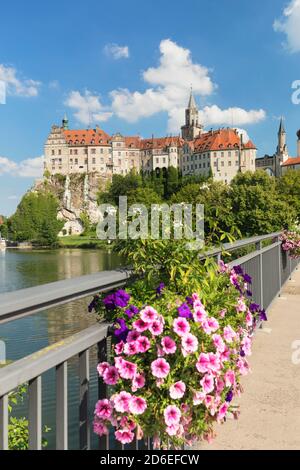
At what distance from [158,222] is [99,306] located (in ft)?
2.28

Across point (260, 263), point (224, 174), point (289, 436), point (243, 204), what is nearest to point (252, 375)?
point (289, 436)

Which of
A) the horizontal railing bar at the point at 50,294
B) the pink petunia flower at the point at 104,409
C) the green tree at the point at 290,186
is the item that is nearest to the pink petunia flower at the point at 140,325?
the horizontal railing bar at the point at 50,294

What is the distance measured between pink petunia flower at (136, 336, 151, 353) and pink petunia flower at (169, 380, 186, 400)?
0.23 meters

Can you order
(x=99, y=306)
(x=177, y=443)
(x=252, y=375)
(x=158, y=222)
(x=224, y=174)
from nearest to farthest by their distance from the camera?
1. (x=177, y=443)
2. (x=99, y=306)
3. (x=158, y=222)
4. (x=252, y=375)
5. (x=224, y=174)

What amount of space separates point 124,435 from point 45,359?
2.39 ft

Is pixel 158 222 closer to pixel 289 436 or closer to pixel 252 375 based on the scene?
pixel 289 436

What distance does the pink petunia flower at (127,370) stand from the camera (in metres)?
2.32

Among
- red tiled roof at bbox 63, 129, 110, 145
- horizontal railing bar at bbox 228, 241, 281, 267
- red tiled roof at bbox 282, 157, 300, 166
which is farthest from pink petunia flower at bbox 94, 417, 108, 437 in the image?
red tiled roof at bbox 63, 129, 110, 145

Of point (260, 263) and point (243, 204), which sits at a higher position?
point (243, 204)

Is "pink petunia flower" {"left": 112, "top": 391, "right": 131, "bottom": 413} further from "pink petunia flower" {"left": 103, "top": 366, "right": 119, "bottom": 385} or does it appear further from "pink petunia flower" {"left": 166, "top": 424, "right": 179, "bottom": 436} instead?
"pink petunia flower" {"left": 166, "top": 424, "right": 179, "bottom": 436}

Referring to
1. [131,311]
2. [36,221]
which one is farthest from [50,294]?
[36,221]

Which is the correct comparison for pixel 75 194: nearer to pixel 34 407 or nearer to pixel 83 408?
pixel 83 408
